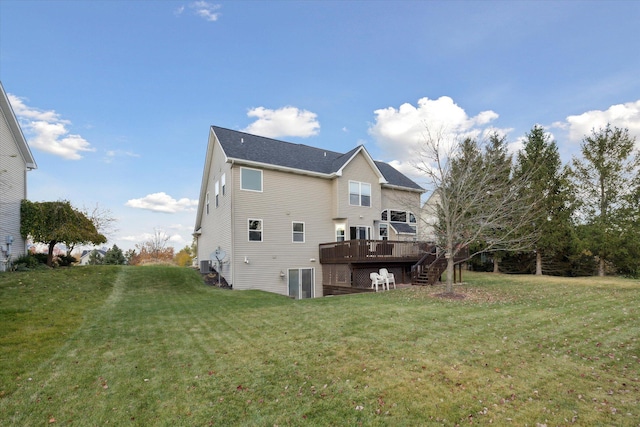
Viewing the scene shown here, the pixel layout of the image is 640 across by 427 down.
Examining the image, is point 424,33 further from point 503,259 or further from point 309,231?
point 503,259

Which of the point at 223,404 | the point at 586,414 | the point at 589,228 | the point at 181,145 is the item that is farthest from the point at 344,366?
the point at 589,228

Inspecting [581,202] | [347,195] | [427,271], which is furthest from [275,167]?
[581,202]

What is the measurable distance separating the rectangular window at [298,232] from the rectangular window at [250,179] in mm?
3098

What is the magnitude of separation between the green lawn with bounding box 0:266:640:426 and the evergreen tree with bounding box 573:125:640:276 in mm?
13765

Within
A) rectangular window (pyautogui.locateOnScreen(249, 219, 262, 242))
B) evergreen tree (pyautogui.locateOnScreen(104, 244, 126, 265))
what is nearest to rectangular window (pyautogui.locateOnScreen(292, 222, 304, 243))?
rectangular window (pyautogui.locateOnScreen(249, 219, 262, 242))

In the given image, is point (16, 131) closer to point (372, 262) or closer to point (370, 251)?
point (370, 251)

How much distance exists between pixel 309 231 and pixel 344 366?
562 inches

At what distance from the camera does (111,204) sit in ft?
90.5

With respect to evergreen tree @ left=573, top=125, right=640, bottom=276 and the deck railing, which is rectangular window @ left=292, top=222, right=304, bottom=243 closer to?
the deck railing

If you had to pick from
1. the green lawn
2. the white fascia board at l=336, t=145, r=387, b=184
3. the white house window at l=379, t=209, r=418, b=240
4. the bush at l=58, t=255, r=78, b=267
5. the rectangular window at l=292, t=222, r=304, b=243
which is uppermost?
the white fascia board at l=336, t=145, r=387, b=184

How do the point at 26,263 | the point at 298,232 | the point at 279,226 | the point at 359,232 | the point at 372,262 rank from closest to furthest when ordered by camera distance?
the point at 26,263 < the point at 372,262 < the point at 279,226 < the point at 298,232 < the point at 359,232

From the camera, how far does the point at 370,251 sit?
1747 centimetres

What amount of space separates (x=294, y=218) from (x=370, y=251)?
16.0ft

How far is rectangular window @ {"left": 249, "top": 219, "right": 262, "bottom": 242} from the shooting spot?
17.4m
